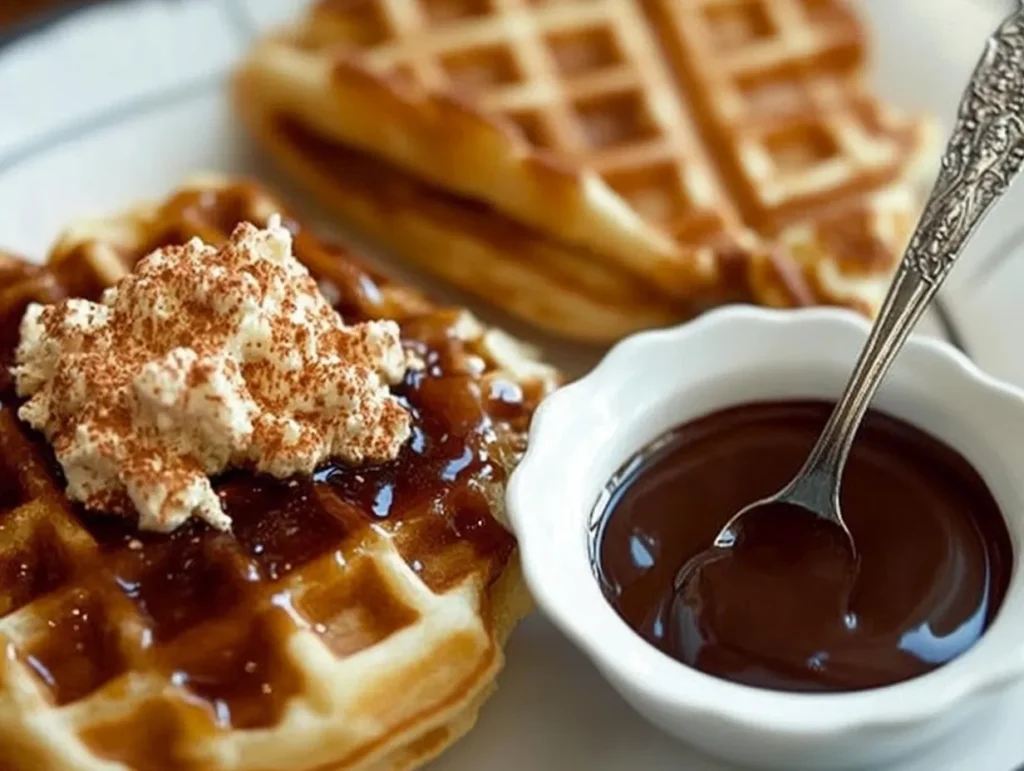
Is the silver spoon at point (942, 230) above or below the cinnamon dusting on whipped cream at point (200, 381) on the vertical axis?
below

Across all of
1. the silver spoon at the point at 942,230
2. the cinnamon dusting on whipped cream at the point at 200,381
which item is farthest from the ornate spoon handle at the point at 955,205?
the cinnamon dusting on whipped cream at the point at 200,381

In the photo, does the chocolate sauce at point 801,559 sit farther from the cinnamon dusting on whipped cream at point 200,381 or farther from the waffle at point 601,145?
the waffle at point 601,145

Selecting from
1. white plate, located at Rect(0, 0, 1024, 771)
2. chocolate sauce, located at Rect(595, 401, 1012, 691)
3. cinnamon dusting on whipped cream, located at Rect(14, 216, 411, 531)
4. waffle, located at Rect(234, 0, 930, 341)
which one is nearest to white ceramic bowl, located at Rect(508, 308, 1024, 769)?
chocolate sauce, located at Rect(595, 401, 1012, 691)

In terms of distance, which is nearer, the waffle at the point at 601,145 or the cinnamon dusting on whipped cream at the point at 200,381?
the cinnamon dusting on whipped cream at the point at 200,381

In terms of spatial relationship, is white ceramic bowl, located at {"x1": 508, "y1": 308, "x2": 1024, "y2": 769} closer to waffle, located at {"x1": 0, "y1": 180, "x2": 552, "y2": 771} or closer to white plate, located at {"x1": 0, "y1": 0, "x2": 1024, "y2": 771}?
waffle, located at {"x1": 0, "y1": 180, "x2": 552, "y2": 771}

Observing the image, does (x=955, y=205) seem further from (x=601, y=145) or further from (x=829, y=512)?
(x=601, y=145)

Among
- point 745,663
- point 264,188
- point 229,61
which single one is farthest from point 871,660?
point 229,61

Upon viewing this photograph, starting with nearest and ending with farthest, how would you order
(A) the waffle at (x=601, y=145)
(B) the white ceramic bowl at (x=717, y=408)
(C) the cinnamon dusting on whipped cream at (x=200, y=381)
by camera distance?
(B) the white ceramic bowl at (x=717, y=408), (C) the cinnamon dusting on whipped cream at (x=200, y=381), (A) the waffle at (x=601, y=145)

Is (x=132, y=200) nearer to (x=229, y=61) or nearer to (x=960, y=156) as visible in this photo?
(x=229, y=61)
